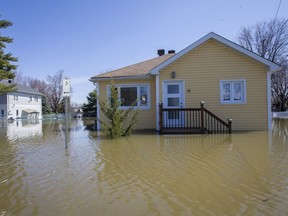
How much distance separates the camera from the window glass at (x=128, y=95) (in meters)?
14.3

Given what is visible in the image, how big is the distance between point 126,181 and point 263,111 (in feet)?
33.5

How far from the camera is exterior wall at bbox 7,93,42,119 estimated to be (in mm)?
39028

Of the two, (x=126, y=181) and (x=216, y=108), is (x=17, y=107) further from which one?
(x=126, y=181)

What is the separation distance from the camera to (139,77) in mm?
13820

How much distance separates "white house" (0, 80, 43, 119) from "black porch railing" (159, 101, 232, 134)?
98.4 ft

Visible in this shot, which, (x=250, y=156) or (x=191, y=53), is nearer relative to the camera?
(x=250, y=156)

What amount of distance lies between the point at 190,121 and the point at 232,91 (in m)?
2.58

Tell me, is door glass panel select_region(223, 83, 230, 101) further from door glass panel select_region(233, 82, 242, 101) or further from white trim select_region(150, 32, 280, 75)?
white trim select_region(150, 32, 280, 75)

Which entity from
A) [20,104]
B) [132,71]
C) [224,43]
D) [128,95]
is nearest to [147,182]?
[128,95]

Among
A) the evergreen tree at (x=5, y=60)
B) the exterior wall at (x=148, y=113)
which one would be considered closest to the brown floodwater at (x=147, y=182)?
the exterior wall at (x=148, y=113)

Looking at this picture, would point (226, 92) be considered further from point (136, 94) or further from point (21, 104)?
point (21, 104)

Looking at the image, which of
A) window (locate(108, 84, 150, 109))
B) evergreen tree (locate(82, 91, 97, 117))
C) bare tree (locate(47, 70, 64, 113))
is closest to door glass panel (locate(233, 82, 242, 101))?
window (locate(108, 84, 150, 109))

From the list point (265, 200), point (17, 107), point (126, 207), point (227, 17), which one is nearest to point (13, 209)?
point (126, 207)

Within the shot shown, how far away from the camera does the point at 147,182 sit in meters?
4.63
